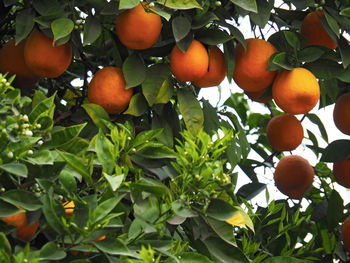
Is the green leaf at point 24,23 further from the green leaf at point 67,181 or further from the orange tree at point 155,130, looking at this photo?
the green leaf at point 67,181

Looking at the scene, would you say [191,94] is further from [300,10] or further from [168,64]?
[300,10]

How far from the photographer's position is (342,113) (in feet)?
7.01

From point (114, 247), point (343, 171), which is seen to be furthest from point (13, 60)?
point (343, 171)

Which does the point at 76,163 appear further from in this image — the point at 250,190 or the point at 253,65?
the point at 250,190

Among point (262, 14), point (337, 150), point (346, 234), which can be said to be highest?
point (262, 14)

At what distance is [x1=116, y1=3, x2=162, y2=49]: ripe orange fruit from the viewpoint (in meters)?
1.78

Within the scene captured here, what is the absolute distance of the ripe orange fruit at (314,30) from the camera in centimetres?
198

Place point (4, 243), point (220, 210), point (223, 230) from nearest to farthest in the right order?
point (4, 243), point (220, 210), point (223, 230)

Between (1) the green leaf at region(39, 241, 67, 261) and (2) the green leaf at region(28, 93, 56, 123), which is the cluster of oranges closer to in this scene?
(2) the green leaf at region(28, 93, 56, 123)

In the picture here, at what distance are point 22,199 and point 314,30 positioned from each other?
3.43 feet

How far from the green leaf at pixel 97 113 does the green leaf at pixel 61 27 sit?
19cm

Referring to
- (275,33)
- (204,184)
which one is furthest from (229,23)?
(204,184)

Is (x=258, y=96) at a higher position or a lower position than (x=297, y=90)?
lower

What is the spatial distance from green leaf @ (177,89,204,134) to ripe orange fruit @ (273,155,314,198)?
1.97 feet
